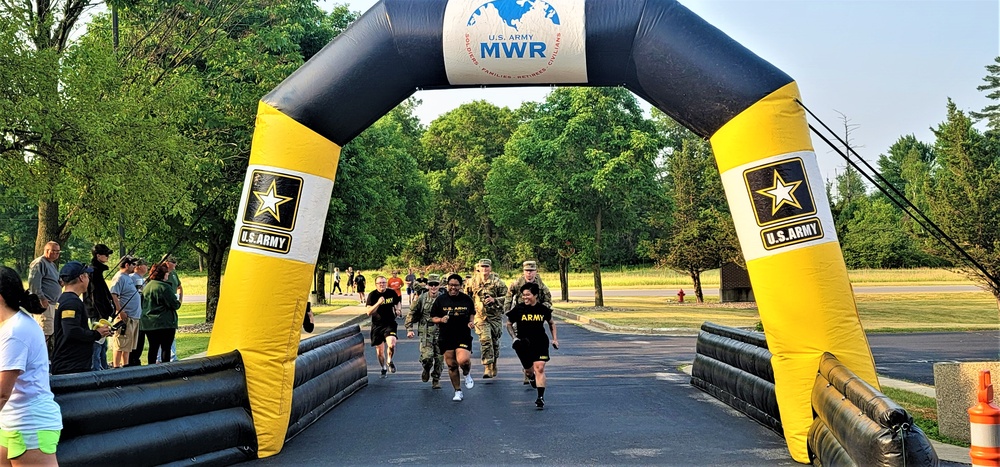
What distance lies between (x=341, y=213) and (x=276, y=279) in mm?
25097

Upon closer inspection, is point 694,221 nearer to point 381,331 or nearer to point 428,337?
point 381,331

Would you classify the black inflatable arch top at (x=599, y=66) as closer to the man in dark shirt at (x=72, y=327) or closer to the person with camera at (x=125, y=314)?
the man in dark shirt at (x=72, y=327)

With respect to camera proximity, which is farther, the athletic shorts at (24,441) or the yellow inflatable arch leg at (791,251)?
the yellow inflatable arch leg at (791,251)

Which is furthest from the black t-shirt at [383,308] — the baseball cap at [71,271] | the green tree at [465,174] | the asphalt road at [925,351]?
the green tree at [465,174]

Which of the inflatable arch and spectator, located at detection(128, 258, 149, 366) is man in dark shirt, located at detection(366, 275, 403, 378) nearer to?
spectator, located at detection(128, 258, 149, 366)

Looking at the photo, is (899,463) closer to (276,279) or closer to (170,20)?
(276,279)

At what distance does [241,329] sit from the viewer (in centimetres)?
930

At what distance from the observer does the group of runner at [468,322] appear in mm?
12711

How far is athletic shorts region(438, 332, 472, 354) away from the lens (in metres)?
13.1

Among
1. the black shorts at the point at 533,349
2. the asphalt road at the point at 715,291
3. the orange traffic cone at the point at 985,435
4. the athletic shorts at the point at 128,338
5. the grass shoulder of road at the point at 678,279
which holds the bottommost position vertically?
A: the orange traffic cone at the point at 985,435

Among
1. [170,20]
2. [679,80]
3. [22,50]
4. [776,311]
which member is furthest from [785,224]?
[170,20]

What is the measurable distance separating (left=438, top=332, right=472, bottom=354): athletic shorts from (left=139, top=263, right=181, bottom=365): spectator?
155 inches

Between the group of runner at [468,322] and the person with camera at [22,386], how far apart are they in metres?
7.15

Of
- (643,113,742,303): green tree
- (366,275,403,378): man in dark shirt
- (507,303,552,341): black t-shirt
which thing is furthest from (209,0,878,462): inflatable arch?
(643,113,742,303): green tree
